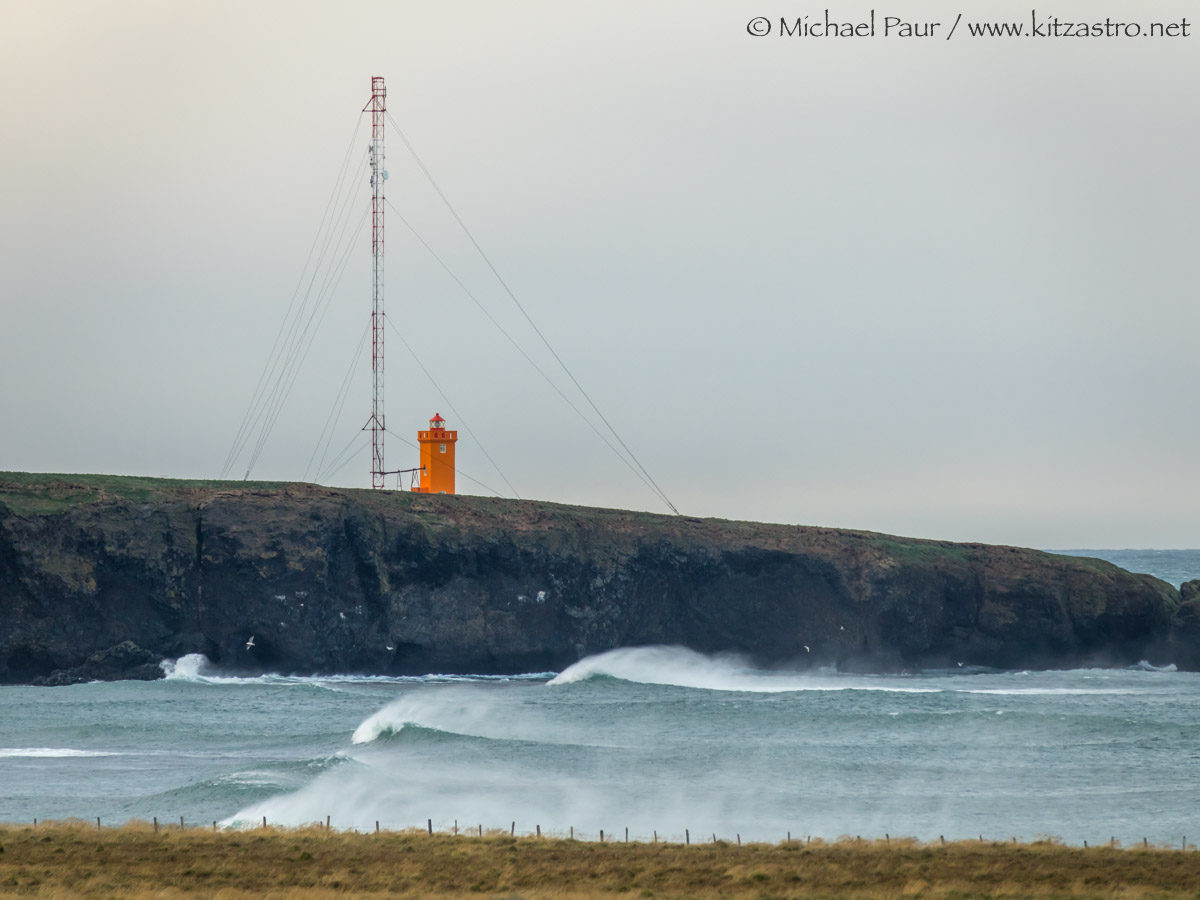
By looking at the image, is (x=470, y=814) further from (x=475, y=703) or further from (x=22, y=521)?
(x=22, y=521)

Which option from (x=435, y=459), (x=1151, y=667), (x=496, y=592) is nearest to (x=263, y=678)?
(x=496, y=592)

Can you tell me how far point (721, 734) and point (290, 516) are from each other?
3224cm

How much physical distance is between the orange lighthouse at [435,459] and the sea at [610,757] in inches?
758

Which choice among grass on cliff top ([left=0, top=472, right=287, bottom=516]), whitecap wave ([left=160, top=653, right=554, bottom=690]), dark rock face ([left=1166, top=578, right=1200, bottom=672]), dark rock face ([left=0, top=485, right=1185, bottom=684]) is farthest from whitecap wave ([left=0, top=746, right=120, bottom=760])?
dark rock face ([left=1166, top=578, right=1200, bottom=672])

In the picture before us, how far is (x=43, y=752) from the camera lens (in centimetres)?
5062

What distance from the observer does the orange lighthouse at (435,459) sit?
93.8 m

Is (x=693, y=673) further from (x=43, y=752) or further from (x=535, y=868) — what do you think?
(x=535, y=868)

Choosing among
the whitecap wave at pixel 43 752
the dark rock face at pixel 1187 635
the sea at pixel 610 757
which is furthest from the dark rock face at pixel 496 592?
the whitecap wave at pixel 43 752

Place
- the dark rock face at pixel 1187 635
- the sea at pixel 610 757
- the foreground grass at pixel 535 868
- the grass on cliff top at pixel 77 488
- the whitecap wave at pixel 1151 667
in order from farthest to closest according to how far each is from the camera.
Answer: the dark rock face at pixel 1187 635 < the whitecap wave at pixel 1151 667 < the grass on cliff top at pixel 77 488 < the sea at pixel 610 757 < the foreground grass at pixel 535 868

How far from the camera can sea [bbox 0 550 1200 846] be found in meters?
40.2

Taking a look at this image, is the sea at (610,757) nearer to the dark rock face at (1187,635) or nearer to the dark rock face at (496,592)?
the dark rock face at (496,592)

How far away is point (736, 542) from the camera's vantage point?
8956cm

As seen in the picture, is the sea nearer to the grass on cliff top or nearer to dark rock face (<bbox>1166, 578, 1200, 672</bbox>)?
the grass on cliff top

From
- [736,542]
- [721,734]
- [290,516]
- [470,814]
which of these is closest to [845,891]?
[470,814]
